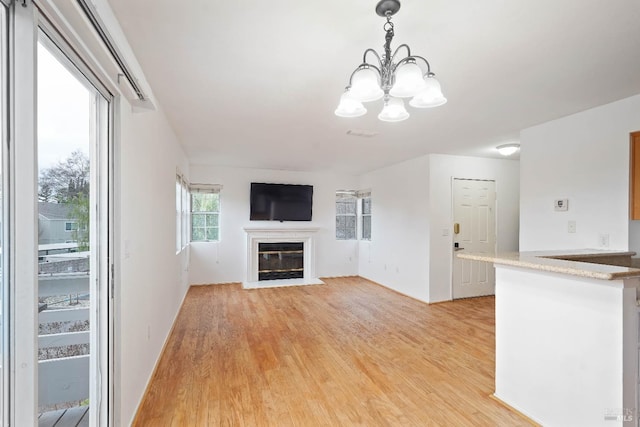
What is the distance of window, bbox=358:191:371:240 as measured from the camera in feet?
21.5

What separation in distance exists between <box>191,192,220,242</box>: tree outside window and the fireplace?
0.97 metres

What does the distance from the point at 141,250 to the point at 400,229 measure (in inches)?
165

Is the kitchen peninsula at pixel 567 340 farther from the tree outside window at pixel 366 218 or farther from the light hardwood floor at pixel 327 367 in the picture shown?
the tree outside window at pixel 366 218

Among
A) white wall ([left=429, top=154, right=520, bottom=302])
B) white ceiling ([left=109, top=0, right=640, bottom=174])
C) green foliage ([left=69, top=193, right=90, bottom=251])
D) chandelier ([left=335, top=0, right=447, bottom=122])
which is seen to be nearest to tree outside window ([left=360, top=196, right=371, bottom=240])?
white wall ([left=429, top=154, right=520, bottom=302])

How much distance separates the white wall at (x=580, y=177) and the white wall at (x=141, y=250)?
3.84 metres

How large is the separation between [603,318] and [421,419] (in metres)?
1.22

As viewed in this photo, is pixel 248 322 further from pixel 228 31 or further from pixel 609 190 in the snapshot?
pixel 609 190

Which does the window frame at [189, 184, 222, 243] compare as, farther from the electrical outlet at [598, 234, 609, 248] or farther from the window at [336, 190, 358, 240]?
the electrical outlet at [598, 234, 609, 248]

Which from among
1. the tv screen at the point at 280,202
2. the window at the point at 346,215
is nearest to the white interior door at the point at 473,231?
the window at the point at 346,215

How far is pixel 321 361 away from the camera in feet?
8.93

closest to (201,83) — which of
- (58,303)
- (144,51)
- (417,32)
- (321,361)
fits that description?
(144,51)

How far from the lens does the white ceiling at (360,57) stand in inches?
57.9

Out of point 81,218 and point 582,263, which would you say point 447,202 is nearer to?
point 582,263

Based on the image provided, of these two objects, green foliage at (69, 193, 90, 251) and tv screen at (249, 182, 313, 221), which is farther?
tv screen at (249, 182, 313, 221)
